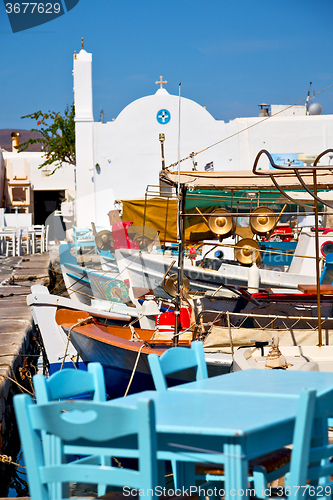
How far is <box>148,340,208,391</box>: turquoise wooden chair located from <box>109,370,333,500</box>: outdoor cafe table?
0.31m

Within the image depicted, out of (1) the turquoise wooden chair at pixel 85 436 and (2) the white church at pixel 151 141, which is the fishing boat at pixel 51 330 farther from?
(2) the white church at pixel 151 141

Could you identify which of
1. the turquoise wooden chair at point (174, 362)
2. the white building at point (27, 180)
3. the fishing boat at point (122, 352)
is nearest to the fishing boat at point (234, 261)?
the fishing boat at point (122, 352)

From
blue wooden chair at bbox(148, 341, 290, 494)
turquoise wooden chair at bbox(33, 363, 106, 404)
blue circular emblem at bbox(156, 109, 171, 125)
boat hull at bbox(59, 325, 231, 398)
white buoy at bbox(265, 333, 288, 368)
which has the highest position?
blue circular emblem at bbox(156, 109, 171, 125)

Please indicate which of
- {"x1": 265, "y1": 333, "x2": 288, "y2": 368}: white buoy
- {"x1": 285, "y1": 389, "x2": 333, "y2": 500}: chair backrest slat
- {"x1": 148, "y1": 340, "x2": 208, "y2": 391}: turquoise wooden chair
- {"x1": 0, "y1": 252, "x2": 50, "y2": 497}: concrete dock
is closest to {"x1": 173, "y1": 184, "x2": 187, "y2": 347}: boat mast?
{"x1": 265, "y1": 333, "x2": 288, "y2": 368}: white buoy

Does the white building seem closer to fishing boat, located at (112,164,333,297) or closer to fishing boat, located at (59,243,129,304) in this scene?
fishing boat, located at (59,243,129,304)

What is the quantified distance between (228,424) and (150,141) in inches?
840

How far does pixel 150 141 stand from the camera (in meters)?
22.7

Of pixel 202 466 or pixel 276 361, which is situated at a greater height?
pixel 202 466

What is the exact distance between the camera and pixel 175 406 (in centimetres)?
236

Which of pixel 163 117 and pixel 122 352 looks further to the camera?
pixel 163 117

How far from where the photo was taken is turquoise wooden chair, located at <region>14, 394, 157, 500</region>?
77.2 inches

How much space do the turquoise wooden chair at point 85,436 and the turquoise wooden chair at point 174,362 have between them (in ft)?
2.74

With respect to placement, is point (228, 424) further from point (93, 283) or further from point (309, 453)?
point (93, 283)

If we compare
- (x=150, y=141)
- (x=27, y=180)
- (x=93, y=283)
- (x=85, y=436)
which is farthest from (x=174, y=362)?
(x=27, y=180)
